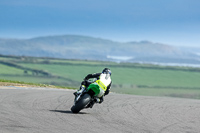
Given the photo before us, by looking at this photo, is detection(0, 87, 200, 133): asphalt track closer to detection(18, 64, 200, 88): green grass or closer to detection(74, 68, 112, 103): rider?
detection(74, 68, 112, 103): rider

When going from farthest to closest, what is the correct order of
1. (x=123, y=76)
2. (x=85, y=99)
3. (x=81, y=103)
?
(x=123, y=76) < (x=85, y=99) < (x=81, y=103)

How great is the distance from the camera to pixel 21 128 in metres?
10.0

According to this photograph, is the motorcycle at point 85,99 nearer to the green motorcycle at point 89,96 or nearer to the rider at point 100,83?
the green motorcycle at point 89,96

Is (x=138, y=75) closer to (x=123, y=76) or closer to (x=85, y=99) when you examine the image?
(x=123, y=76)

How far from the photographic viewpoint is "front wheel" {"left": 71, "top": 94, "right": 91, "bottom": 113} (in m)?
14.2

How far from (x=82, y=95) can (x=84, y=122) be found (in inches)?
114

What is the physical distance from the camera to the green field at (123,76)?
10876 centimetres

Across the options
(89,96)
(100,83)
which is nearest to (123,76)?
(100,83)

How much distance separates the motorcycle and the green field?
3446 inches

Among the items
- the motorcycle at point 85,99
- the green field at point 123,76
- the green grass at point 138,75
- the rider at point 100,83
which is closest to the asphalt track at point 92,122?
the motorcycle at point 85,99

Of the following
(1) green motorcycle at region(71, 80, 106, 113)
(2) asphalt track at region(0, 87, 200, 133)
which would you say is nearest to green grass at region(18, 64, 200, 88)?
(1) green motorcycle at region(71, 80, 106, 113)

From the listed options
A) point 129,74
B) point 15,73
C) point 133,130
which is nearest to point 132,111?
point 133,130

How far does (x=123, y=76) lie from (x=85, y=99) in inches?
4851

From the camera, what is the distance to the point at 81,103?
47.0 ft
